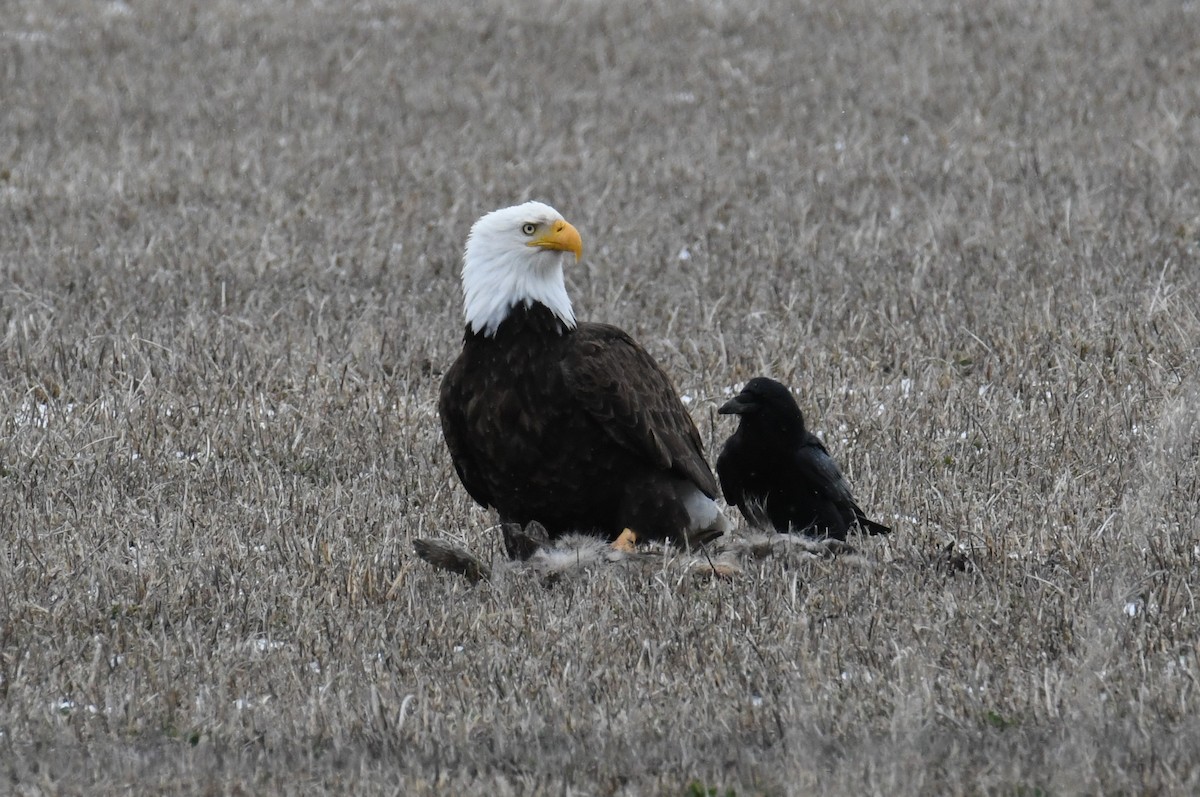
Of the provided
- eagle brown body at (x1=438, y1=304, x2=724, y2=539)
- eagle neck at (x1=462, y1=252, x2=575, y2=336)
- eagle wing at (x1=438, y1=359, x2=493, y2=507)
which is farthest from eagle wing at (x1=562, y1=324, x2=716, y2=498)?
eagle wing at (x1=438, y1=359, x2=493, y2=507)

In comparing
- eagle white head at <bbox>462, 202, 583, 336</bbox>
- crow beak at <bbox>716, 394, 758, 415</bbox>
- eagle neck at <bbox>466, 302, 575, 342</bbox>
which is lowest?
crow beak at <bbox>716, 394, 758, 415</bbox>

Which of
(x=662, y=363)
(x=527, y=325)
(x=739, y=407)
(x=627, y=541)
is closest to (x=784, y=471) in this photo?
(x=739, y=407)

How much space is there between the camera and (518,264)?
5895mm

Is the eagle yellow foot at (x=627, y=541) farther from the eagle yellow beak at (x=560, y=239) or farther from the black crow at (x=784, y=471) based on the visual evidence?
the eagle yellow beak at (x=560, y=239)

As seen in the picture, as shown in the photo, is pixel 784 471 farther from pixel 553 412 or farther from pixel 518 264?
pixel 518 264

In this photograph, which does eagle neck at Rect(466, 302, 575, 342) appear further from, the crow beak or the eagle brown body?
the crow beak

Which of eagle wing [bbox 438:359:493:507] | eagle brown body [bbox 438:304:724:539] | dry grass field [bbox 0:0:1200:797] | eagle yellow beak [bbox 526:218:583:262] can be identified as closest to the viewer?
dry grass field [bbox 0:0:1200:797]

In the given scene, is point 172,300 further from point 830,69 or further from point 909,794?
point 830,69

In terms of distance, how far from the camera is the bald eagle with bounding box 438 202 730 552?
5.62 meters

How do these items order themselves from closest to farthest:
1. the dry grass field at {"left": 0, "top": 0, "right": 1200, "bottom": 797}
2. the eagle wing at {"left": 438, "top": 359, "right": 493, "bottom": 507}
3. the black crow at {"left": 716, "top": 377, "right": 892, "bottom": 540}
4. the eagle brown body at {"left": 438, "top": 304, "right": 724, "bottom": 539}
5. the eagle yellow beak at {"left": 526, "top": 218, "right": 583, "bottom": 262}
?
the dry grass field at {"left": 0, "top": 0, "right": 1200, "bottom": 797} < the eagle brown body at {"left": 438, "top": 304, "right": 724, "bottom": 539} < the eagle wing at {"left": 438, "top": 359, "right": 493, "bottom": 507} < the eagle yellow beak at {"left": 526, "top": 218, "right": 583, "bottom": 262} < the black crow at {"left": 716, "top": 377, "right": 892, "bottom": 540}

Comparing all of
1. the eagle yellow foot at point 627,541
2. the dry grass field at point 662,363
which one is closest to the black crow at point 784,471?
A: the dry grass field at point 662,363

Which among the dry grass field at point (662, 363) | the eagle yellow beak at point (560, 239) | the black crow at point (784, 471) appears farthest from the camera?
the black crow at point (784, 471)

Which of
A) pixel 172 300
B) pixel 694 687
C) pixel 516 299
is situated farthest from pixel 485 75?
pixel 694 687

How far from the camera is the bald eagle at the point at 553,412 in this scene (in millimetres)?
5621
